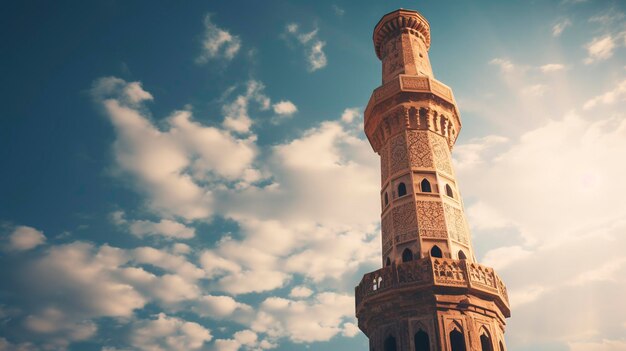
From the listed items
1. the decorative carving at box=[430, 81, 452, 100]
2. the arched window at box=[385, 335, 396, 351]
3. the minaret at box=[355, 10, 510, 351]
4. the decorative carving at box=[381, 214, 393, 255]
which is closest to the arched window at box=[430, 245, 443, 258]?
the minaret at box=[355, 10, 510, 351]

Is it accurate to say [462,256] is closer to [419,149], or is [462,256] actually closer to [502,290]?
[502,290]

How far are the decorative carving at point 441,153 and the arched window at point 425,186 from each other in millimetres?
1050

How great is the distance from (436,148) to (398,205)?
3840mm

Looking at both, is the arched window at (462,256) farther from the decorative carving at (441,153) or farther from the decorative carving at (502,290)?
the decorative carving at (441,153)

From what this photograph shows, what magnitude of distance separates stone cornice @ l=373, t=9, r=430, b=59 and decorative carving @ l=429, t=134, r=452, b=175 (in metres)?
8.35

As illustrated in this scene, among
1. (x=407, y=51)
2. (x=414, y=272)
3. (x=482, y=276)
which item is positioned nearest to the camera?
(x=414, y=272)

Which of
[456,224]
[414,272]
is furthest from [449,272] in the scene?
[456,224]

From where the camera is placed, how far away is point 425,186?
2120 centimetres

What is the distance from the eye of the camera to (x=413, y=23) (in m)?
28.0

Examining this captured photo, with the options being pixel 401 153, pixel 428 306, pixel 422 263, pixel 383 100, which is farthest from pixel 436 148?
pixel 428 306

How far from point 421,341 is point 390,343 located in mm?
1307

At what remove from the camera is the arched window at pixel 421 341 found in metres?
16.9

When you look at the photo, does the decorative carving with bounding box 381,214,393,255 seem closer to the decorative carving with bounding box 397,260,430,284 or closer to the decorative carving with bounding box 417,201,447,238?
the decorative carving with bounding box 417,201,447,238

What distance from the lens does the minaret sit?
56.4ft
